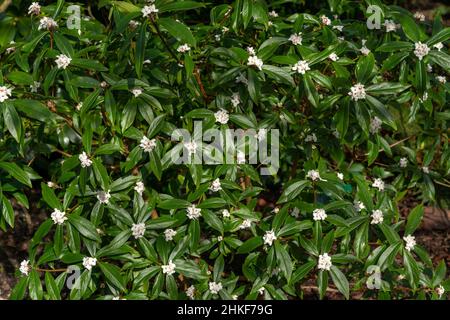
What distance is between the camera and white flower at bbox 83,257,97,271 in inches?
88.6

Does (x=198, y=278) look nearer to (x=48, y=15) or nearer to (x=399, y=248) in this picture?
(x=399, y=248)

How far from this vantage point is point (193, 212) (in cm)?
230

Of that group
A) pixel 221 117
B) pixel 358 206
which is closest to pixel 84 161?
pixel 221 117

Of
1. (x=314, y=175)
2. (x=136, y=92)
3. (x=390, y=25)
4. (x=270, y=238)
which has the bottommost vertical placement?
(x=270, y=238)

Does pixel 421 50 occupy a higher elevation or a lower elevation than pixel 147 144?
higher

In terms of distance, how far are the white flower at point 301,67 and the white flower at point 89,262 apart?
3.64 ft

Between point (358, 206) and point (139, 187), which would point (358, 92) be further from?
point (139, 187)

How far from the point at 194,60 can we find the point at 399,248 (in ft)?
3.82

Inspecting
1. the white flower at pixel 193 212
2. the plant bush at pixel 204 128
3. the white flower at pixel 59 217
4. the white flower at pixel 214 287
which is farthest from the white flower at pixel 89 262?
the white flower at pixel 214 287

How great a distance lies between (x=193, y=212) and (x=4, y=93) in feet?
2.80

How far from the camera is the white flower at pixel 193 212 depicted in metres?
2.30

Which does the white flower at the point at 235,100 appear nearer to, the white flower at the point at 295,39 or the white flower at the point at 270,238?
the white flower at the point at 295,39

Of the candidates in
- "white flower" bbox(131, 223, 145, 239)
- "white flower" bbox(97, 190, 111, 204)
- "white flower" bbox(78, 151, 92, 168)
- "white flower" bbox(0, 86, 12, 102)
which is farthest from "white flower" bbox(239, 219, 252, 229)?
"white flower" bbox(0, 86, 12, 102)

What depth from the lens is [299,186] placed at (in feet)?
7.78
